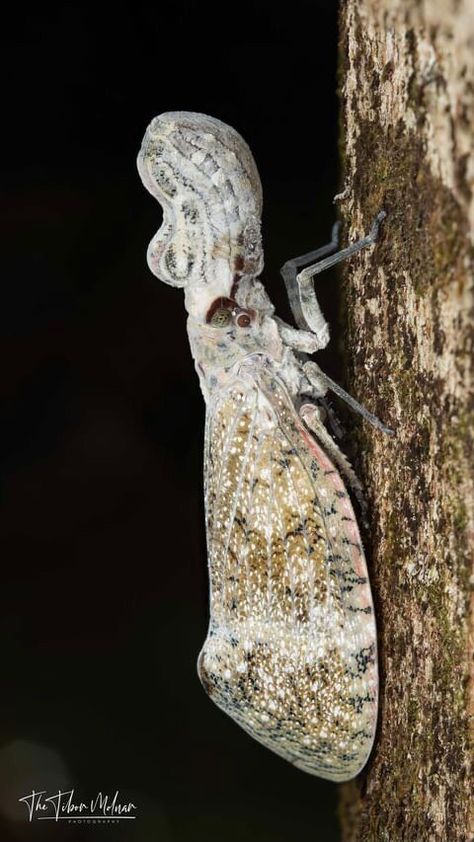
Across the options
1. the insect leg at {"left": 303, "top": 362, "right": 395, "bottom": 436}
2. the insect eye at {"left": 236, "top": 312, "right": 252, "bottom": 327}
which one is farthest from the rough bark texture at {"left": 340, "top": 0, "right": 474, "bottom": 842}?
the insect eye at {"left": 236, "top": 312, "right": 252, "bottom": 327}

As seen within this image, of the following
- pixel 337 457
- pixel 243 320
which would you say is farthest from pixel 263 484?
pixel 243 320

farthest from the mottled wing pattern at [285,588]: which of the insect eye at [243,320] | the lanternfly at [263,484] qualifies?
the insect eye at [243,320]

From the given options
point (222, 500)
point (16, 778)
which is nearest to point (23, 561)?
point (16, 778)

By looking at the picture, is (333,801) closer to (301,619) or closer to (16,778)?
(16,778)

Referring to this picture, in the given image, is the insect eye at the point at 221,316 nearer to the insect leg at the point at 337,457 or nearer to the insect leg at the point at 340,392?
the insect leg at the point at 340,392

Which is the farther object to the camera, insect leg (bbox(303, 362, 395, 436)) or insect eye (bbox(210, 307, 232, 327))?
insect eye (bbox(210, 307, 232, 327))

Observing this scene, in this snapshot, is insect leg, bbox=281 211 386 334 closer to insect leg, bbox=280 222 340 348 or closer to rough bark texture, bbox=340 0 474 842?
insect leg, bbox=280 222 340 348
